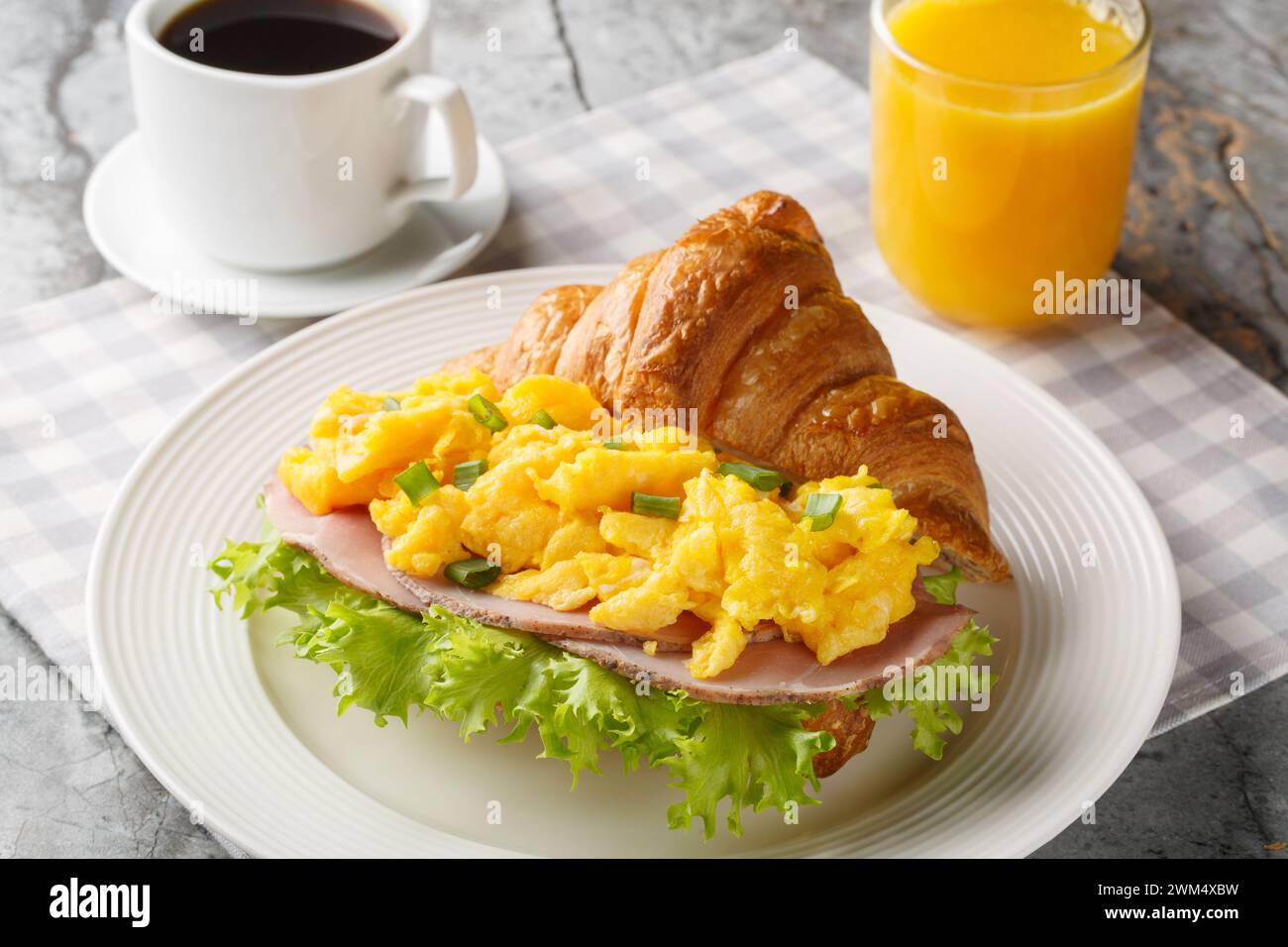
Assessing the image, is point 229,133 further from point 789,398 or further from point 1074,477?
point 1074,477

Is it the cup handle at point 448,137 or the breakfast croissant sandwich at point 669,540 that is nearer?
the breakfast croissant sandwich at point 669,540

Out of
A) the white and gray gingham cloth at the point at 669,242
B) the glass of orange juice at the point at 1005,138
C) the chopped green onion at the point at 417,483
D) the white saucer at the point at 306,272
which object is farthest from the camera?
the white saucer at the point at 306,272

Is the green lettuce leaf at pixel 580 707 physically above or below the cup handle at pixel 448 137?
below

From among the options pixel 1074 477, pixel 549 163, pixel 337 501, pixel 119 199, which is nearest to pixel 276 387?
pixel 337 501

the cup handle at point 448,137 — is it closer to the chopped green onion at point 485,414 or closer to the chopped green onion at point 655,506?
the chopped green onion at point 485,414

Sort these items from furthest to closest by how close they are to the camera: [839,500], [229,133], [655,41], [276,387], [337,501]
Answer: [655,41]
[229,133]
[276,387]
[337,501]
[839,500]

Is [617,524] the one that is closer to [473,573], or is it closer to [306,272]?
[473,573]

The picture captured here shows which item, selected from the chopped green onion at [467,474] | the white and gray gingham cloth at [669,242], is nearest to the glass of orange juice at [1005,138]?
the white and gray gingham cloth at [669,242]

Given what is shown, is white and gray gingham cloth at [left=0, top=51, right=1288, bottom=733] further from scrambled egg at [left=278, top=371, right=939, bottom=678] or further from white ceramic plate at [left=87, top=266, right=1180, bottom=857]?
scrambled egg at [left=278, top=371, right=939, bottom=678]
